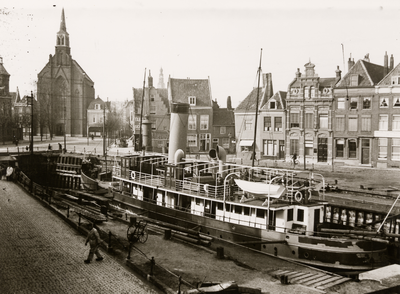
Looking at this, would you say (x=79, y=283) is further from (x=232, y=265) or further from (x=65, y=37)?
(x=65, y=37)

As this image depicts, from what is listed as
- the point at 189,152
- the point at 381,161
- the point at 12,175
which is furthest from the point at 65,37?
the point at 381,161

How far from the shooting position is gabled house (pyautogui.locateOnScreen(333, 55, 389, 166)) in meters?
39.4

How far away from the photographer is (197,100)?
51.6 metres

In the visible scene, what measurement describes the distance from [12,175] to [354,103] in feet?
108

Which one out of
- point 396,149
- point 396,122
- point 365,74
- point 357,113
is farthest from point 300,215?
point 365,74

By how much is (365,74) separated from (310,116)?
685 centimetres

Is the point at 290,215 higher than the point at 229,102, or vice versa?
the point at 229,102

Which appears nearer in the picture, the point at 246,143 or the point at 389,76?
the point at 389,76

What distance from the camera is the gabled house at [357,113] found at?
129 feet

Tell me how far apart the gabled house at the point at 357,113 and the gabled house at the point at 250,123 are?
28.2 feet

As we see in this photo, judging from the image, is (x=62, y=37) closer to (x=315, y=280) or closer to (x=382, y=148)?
(x=382, y=148)

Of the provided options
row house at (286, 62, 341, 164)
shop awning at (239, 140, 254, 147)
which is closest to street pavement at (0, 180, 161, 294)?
row house at (286, 62, 341, 164)

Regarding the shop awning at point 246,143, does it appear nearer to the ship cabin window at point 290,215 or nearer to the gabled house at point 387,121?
the gabled house at point 387,121

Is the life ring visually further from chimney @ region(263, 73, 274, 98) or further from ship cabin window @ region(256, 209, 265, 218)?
chimney @ region(263, 73, 274, 98)
